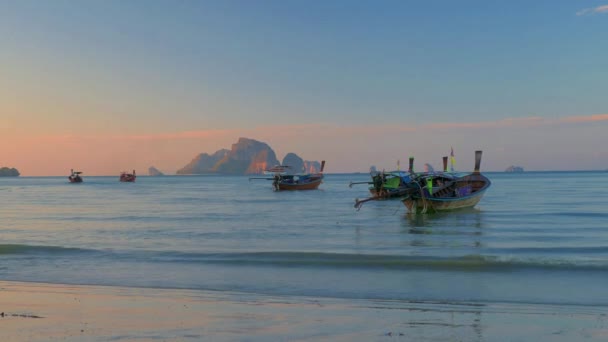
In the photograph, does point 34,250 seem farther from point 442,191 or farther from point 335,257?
point 442,191

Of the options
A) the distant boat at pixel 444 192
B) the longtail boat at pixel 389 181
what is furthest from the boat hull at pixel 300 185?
the distant boat at pixel 444 192

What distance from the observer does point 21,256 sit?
17609 millimetres

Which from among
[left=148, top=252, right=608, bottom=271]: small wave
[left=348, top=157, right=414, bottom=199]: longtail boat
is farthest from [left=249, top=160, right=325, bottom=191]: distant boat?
[left=148, top=252, right=608, bottom=271]: small wave

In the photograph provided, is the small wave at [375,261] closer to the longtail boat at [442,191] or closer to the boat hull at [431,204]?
the longtail boat at [442,191]

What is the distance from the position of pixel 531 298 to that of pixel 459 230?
16196 millimetres

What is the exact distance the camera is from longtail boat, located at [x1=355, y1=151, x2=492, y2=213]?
119 feet

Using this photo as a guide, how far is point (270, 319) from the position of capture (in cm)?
855

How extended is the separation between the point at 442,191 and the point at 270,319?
3184 cm

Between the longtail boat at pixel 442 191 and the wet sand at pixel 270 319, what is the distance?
78.2 feet

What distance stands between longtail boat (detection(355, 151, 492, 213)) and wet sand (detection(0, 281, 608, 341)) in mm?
23820

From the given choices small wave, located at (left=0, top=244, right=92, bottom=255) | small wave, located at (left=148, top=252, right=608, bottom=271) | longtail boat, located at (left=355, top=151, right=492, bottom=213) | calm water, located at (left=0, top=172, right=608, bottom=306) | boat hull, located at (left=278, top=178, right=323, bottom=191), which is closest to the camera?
calm water, located at (left=0, top=172, right=608, bottom=306)

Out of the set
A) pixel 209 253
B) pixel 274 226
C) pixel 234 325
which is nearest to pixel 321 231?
pixel 274 226

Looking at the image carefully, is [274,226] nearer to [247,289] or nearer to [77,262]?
[77,262]

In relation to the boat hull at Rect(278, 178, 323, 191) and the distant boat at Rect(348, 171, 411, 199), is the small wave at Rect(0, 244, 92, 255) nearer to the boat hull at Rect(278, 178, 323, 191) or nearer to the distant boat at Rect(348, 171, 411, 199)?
the distant boat at Rect(348, 171, 411, 199)
